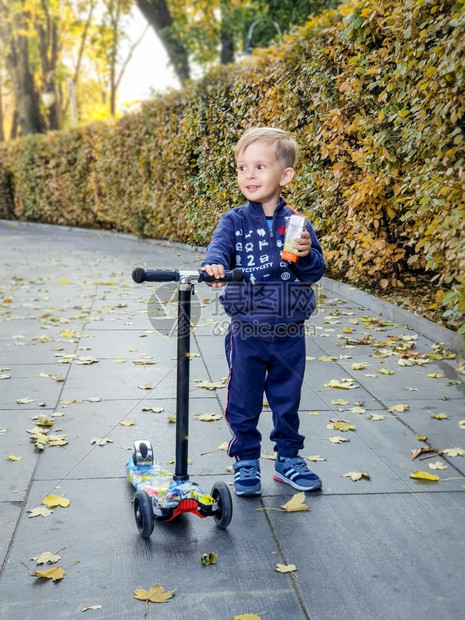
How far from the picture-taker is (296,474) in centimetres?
335

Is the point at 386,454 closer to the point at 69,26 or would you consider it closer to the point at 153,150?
the point at 153,150

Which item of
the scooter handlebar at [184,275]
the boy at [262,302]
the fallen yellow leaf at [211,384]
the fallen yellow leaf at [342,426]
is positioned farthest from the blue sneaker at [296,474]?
the fallen yellow leaf at [211,384]

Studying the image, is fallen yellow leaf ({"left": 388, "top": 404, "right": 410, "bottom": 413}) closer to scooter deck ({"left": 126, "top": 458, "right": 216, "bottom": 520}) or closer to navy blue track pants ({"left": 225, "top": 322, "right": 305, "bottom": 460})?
navy blue track pants ({"left": 225, "top": 322, "right": 305, "bottom": 460})

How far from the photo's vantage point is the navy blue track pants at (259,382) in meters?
3.28

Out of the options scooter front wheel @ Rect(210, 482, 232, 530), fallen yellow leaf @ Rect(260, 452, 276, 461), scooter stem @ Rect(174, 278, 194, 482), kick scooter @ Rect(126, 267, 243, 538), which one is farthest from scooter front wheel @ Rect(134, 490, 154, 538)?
fallen yellow leaf @ Rect(260, 452, 276, 461)

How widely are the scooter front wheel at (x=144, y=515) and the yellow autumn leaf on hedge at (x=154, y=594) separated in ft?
1.14

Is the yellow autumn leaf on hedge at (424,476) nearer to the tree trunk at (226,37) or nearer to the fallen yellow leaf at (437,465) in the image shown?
the fallen yellow leaf at (437,465)

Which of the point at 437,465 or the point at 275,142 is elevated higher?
the point at 275,142

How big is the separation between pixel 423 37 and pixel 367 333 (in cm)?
264

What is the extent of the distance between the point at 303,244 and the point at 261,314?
39 centimetres

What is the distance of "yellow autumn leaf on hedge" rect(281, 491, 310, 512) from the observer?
3.14m

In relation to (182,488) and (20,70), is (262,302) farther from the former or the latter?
(20,70)

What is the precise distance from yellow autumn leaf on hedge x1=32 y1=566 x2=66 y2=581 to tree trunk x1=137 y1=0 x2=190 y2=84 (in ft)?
74.8

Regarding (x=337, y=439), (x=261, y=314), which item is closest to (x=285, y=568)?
(x=261, y=314)
